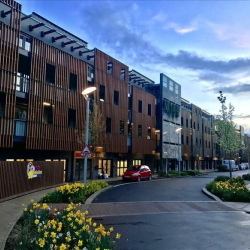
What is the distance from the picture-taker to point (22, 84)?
19.7 meters

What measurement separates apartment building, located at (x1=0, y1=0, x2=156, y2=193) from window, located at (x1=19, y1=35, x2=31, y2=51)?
0.01 m

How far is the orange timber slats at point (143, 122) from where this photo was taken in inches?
1308

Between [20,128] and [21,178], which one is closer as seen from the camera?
[21,178]

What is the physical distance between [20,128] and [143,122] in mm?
18707

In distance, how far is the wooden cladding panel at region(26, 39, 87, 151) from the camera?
2028 cm

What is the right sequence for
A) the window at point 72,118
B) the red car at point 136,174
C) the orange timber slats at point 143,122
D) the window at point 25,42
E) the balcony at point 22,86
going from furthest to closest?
the orange timber slats at point 143,122 < the red car at point 136,174 < the window at point 72,118 < the window at point 25,42 < the balcony at point 22,86

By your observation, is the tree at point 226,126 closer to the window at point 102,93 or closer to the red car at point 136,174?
the red car at point 136,174

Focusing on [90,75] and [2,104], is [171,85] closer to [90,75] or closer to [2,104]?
[90,75]

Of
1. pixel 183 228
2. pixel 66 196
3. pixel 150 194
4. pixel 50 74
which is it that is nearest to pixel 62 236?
pixel 183 228

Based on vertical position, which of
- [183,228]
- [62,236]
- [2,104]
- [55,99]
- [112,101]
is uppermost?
[112,101]

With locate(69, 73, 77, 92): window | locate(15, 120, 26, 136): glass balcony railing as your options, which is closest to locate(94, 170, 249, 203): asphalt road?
locate(15, 120, 26, 136): glass balcony railing

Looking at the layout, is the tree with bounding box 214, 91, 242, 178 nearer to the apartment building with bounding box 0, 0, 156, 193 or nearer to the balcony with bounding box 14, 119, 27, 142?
the apartment building with bounding box 0, 0, 156, 193

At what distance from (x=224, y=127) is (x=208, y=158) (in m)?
43.2

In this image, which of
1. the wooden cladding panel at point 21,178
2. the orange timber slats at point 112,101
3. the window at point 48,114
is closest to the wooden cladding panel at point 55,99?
the window at point 48,114
